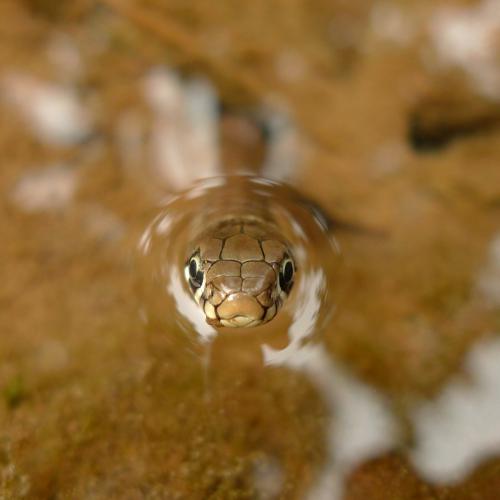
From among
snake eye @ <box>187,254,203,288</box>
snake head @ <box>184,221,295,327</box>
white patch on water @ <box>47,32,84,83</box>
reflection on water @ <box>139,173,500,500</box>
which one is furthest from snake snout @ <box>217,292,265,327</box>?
white patch on water @ <box>47,32,84,83</box>

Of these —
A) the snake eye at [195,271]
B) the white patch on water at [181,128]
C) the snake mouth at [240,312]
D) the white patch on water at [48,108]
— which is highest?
the white patch on water at [181,128]

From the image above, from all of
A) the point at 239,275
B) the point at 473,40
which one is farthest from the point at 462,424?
the point at 473,40

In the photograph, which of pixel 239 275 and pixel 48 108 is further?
pixel 48 108

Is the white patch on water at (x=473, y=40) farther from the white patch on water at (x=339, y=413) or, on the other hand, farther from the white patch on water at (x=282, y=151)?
the white patch on water at (x=339, y=413)

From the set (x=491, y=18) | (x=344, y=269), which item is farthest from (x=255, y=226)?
(x=491, y=18)

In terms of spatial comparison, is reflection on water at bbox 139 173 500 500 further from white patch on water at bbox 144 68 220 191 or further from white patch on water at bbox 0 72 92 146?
white patch on water at bbox 0 72 92 146

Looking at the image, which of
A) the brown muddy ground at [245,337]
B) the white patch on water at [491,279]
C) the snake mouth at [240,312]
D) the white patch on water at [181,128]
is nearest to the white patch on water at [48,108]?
the brown muddy ground at [245,337]

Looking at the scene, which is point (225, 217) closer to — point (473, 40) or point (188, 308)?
point (188, 308)
